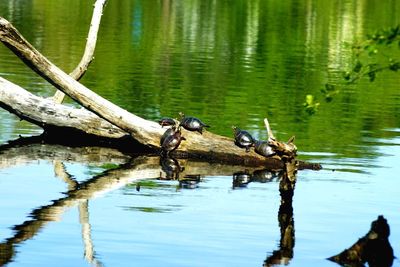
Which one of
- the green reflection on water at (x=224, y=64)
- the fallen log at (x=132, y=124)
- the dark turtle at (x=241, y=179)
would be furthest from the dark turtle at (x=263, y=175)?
the green reflection on water at (x=224, y=64)

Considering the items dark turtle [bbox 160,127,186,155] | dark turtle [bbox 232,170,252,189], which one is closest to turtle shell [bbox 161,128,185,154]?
dark turtle [bbox 160,127,186,155]

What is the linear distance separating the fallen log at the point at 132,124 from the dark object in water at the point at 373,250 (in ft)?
27.6

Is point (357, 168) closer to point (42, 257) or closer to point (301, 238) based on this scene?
point (301, 238)

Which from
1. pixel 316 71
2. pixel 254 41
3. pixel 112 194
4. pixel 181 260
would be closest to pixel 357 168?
pixel 112 194

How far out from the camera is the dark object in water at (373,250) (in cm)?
Result: 1670

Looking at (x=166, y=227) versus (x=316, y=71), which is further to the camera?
(x=316, y=71)

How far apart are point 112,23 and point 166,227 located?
59.8 meters

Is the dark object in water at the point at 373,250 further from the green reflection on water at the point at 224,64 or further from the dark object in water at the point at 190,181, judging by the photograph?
the dark object in water at the point at 190,181

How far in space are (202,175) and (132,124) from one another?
2503mm

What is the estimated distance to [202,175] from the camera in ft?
79.7

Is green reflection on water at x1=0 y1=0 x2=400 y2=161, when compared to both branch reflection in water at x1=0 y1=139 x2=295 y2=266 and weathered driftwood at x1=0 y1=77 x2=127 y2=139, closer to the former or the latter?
weathered driftwood at x1=0 y1=77 x2=127 y2=139

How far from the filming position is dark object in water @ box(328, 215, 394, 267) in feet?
54.8

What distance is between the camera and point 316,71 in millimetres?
51031

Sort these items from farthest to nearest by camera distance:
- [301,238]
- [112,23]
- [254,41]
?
[112,23] → [254,41] → [301,238]
